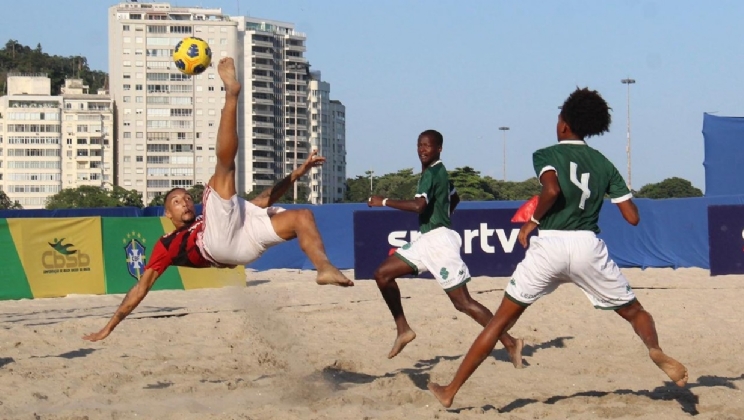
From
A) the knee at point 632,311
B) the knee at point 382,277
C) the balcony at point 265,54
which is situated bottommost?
the knee at point 632,311

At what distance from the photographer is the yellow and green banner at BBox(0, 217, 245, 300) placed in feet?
55.1

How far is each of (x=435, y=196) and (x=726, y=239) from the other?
883 cm

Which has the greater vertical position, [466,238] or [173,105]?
[173,105]

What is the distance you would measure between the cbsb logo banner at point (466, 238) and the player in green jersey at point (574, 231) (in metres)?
10.5

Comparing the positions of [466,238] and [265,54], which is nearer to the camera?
[466,238]

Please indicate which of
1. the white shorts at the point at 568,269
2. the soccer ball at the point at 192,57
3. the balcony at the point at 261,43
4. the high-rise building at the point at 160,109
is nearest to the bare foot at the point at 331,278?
the white shorts at the point at 568,269

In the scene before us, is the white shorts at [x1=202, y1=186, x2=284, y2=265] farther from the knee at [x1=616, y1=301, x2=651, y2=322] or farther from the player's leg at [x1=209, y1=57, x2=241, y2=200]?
the knee at [x1=616, y1=301, x2=651, y2=322]

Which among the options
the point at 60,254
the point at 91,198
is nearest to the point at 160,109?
the point at 91,198

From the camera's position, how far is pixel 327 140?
149250mm

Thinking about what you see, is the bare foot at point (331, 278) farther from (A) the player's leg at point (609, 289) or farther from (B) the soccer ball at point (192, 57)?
(B) the soccer ball at point (192, 57)

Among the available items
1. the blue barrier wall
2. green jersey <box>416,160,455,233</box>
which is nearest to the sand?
green jersey <box>416,160,455,233</box>

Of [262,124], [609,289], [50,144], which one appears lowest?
[609,289]

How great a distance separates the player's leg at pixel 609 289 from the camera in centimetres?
654

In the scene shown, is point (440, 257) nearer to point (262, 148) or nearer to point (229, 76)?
point (229, 76)
